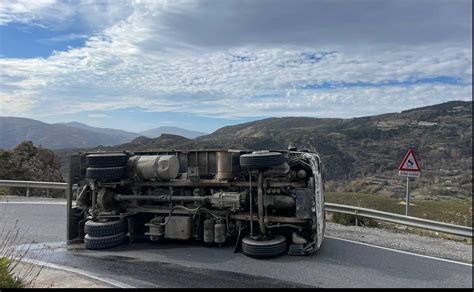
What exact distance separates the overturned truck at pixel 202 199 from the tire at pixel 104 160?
0.02 metres

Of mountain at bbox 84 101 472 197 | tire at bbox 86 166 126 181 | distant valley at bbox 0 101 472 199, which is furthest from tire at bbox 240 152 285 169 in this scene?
mountain at bbox 84 101 472 197

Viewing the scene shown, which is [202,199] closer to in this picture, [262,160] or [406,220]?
[262,160]

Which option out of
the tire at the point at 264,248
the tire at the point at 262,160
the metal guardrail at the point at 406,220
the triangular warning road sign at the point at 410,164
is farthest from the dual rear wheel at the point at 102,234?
the triangular warning road sign at the point at 410,164

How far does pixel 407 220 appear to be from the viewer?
9.95m

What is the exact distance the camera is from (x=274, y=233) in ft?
26.5

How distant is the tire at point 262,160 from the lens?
764 centimetres

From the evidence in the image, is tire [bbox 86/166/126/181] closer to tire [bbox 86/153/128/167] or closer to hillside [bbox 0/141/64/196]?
tire [bbox 86/153/128/167]

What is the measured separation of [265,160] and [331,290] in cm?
269

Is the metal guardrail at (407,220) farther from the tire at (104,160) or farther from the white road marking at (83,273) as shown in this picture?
the white road marking at (83,273)

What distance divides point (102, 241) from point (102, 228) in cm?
25

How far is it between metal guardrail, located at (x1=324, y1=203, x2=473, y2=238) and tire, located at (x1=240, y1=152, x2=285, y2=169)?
400 centimetres

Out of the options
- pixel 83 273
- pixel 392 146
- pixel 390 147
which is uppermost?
pixel 392 146

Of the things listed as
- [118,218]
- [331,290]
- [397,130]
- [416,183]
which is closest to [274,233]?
[331,290]

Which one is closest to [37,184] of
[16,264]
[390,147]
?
[16,264]
